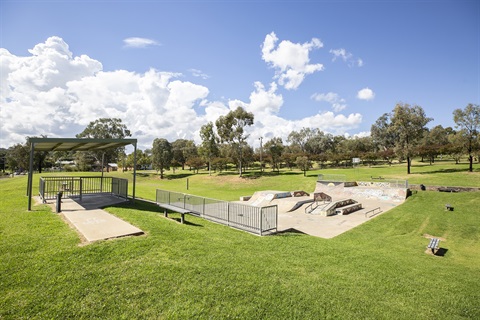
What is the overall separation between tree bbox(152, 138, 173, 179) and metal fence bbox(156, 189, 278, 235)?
43604mm

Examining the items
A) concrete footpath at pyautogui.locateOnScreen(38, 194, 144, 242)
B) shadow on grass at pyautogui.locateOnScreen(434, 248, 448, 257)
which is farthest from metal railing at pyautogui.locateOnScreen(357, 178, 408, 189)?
concrete footpath at pyautogui.locateOnScreen(38, 194, 144, 242)

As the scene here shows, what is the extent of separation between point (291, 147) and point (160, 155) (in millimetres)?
55593

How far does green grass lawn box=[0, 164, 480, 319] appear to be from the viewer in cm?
439

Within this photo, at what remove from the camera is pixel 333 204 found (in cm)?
1947

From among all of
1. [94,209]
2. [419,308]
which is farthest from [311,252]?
[94,209]

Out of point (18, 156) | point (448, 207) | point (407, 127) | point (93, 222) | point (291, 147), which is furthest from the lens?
point (291, 147)

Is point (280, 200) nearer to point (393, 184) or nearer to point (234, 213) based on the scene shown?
point (234, 213)

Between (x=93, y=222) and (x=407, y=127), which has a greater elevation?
(x=407, y=127)

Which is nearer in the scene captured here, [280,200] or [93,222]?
[93,222]

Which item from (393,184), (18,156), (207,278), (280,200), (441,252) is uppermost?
(18,156)

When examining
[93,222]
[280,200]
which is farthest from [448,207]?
[93,222]

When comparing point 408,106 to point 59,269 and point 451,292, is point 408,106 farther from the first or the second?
point 59,269

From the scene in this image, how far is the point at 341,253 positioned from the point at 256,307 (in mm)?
5448

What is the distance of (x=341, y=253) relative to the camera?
29.1 feet
